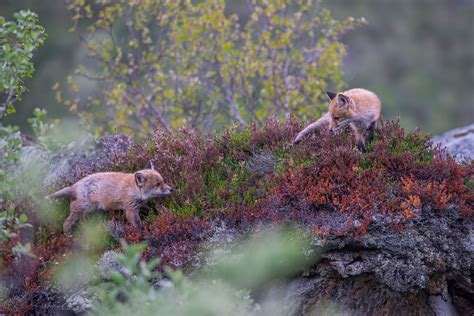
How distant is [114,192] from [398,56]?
3174 centimetres

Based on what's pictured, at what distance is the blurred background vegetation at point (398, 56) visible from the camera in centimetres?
3138

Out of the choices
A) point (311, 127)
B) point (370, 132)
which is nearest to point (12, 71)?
point (311, 127)

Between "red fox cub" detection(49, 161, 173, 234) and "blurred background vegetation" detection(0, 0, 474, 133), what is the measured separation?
65.9 feet

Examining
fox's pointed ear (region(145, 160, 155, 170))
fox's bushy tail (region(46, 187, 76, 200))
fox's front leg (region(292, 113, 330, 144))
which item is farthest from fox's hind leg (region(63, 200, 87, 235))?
A: fox's front leg (region(292, 113, 330, 144))

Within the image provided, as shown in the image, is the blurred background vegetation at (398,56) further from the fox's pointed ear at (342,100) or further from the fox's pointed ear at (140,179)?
the fox's pointed ear at (140,179)

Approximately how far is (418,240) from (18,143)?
4.46 meters

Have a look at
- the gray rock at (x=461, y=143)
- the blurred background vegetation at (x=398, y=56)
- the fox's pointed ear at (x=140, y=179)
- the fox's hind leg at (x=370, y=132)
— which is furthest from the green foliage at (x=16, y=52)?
the blurred background vegetation at (x=398, y=56)

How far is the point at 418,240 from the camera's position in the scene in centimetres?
822

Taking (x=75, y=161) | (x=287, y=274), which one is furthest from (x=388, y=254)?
(x=75, y=161)

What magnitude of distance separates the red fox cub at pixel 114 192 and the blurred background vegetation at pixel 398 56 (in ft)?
65.9

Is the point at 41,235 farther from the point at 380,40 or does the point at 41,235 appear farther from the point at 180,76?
the point at 380,40

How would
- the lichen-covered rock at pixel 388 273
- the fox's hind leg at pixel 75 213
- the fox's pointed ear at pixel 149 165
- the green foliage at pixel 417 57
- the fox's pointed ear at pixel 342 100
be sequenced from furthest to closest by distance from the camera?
the green foliage at pixel 417 57 → the fox's pointed ear at pixel 342 100 → the fox's pointed ear at pixel 149 165 → the fox's hind leg at pixel 75 213 → the lichen-covered rock at pixel 388 273

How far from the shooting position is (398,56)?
38.9 m

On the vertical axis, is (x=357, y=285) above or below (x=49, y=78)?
below
